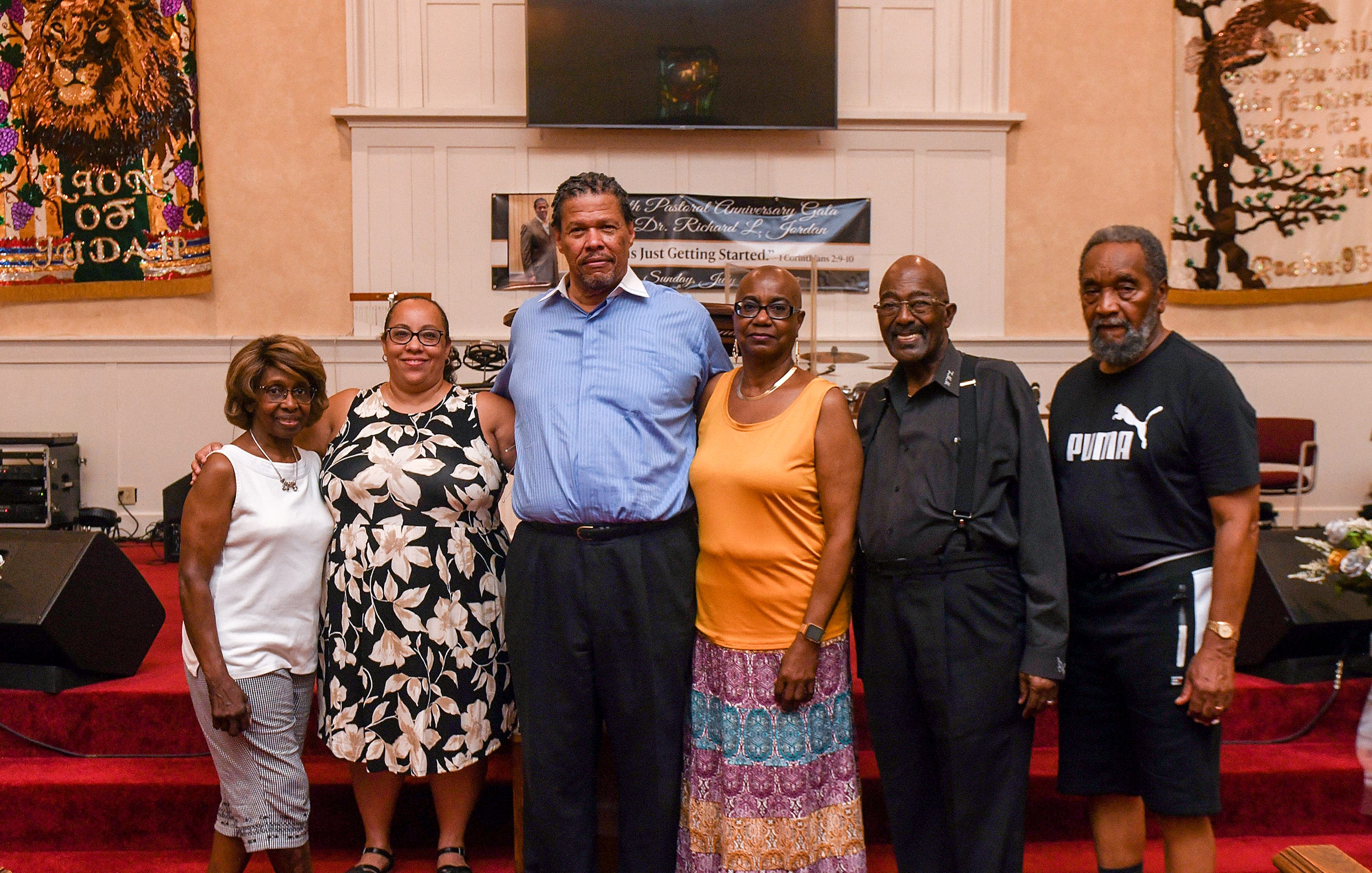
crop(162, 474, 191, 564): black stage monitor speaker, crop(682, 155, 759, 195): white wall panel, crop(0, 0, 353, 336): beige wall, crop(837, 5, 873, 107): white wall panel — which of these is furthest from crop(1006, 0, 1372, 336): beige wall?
crop(162, 474, 191, 564): black stage monitor speaker

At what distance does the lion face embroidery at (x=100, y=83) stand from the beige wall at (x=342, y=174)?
256 millimetres

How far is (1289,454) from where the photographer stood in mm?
5832

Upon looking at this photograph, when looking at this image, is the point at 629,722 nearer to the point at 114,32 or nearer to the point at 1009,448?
the point at 1009,448

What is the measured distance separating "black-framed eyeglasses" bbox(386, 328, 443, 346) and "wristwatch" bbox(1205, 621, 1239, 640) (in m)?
1.81

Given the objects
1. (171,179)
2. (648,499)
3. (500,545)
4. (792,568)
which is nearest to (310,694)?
(500,545)

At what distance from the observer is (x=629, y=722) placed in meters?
2.21

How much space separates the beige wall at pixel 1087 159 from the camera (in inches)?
250

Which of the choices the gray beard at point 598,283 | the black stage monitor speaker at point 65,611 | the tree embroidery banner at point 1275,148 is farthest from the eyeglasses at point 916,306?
the tree embroidery banner at point 1275,148

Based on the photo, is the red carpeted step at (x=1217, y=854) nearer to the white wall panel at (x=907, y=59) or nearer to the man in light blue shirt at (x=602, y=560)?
the man in light blue shirt at (x=602, y=560)

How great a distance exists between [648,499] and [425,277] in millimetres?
4582

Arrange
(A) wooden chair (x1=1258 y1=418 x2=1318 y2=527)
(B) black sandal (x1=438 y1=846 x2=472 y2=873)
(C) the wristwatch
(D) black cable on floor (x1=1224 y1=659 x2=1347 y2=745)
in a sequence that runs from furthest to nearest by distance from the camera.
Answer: (A) wooden chair (x1=1258 y1=418 x2=1318 y2=527)
(D) black cable on floor (x1=1224 y1=659 x2=1347 y2=745)
(B) black sandal (x1=438 y1=846 x2=472 y2=873)
(C) the wristwatch

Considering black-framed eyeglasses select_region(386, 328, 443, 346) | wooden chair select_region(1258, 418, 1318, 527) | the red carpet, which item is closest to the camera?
black-framed eyeglasses select_region(386, 328, 443, 346)

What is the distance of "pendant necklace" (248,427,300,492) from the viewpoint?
91.7 inches

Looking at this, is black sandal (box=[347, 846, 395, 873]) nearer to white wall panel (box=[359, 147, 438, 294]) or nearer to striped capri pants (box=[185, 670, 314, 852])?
striped capri pants (box=[185, 670, 314, 852])
